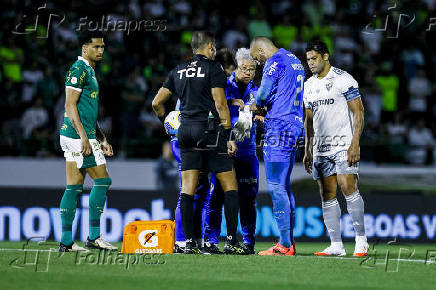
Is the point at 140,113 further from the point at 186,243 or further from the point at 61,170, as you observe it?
the point at 186,243

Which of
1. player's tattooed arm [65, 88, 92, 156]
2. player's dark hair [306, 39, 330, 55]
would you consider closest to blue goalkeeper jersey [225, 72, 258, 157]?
player's dark hair [306, 39, 330, 55]

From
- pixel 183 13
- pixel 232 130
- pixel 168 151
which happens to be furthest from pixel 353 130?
pixel 183 13

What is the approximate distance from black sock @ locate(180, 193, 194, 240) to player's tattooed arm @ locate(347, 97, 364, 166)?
175cm

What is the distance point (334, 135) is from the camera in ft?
30.3

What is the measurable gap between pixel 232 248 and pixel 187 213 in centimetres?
73

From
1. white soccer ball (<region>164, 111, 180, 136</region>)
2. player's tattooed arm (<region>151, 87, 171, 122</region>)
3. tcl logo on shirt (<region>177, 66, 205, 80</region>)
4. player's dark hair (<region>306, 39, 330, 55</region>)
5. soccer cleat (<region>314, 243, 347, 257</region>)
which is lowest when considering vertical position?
soccer cleat (<region>314, 243, 347, 257</region>)

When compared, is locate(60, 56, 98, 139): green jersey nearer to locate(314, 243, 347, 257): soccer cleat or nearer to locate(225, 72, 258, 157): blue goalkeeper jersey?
locate(225, 72, 258, 157): blue goalkeeper jersey

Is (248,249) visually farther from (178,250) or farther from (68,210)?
(68,210)

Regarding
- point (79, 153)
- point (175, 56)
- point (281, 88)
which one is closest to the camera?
point (79, 153)

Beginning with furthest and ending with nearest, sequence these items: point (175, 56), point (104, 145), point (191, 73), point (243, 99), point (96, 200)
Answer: point (175, 56) → point (243, 99) → point (104, 145) → point (96, 200) → point (191, 73)

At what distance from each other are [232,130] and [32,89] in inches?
315

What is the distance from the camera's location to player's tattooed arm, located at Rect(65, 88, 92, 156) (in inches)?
346

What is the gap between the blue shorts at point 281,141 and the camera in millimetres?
9031

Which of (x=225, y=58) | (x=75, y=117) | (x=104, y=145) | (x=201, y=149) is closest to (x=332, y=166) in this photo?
(x=201, y=149)
